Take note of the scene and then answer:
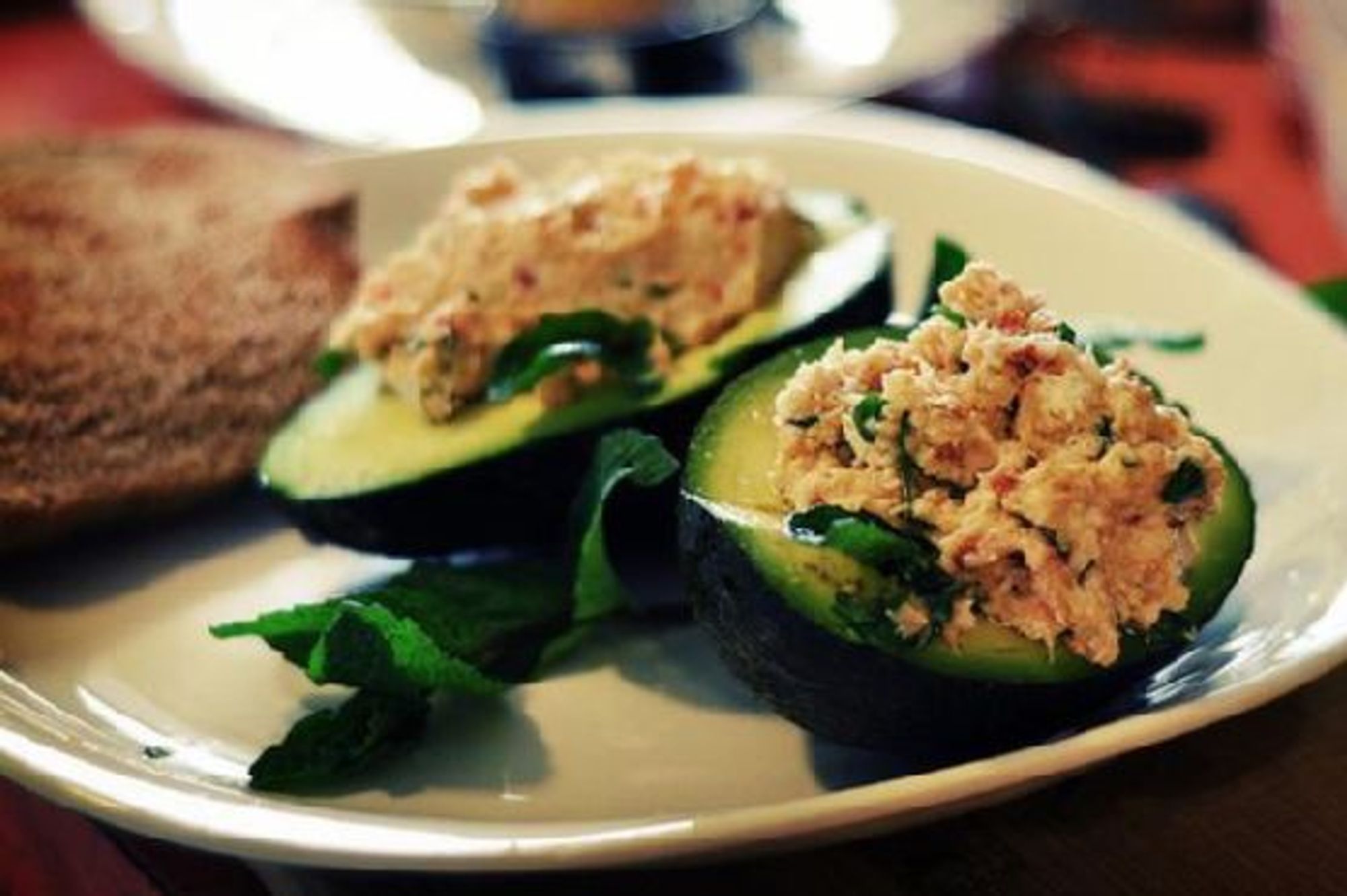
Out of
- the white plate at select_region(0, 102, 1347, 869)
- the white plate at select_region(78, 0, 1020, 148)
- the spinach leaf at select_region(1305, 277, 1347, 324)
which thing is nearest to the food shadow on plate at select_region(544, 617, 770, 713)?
the white plate at select_region(0, 102, 1347, 869)

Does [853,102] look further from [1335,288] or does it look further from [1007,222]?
[1335,288]

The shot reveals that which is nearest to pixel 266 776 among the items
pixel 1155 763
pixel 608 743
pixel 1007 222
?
pixel 608 743

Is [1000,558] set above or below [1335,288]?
above

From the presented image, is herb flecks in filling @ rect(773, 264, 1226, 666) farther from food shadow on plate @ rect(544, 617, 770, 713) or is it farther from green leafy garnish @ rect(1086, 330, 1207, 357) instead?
green leafy garnish @ rect(1086, 330, 1207, 357)

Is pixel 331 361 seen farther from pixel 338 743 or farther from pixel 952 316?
pixel 952 316

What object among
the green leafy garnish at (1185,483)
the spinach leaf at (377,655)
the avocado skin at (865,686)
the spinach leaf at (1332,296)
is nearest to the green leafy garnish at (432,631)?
the spinach leaf at (377,655)

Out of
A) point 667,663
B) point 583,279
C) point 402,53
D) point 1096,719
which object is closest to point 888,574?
point 1096,719

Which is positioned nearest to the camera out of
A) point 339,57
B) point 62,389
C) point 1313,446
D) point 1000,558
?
point 1000,558

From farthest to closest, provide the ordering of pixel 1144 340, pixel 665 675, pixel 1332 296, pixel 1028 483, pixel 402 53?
pixel 402 53 → pixel 1332 296 → pixel 1144 340 → pixel 665 675 → pixel 1028 483

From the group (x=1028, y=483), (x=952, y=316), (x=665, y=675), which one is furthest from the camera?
(x=665, y=675)
